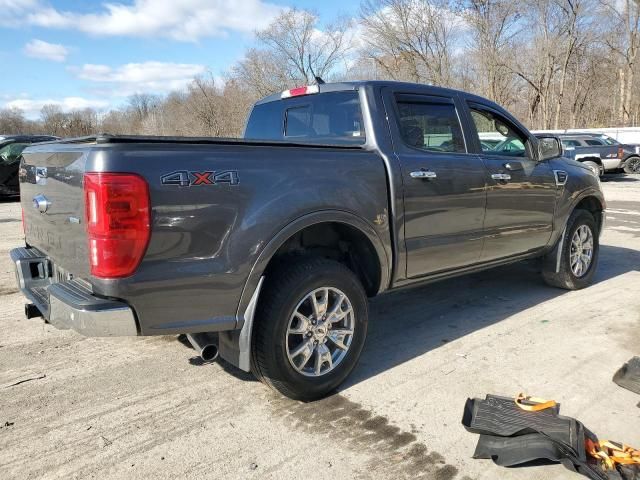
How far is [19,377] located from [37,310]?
589 millimetres

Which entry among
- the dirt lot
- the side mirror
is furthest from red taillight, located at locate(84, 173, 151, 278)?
the side mirror

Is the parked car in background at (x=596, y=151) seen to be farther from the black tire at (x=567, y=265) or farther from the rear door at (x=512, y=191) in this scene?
the rear door at (x=512, y=191)

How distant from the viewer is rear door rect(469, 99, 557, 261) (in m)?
4.43

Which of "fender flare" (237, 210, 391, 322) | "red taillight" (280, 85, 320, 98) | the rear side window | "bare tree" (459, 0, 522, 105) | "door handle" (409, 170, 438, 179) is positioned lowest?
"fender flare" (237, 210, 391, 322)

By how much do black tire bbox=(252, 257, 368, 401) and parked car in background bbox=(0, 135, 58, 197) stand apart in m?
12.7

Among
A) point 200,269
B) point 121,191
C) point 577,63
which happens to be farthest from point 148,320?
point 577,63

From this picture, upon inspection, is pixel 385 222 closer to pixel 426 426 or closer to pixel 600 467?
pixel 426 426

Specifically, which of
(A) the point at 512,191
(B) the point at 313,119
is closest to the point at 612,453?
(A) the point at 512,191

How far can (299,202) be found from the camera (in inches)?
121

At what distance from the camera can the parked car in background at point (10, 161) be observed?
13.8m

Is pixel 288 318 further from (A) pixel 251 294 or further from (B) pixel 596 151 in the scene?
(B) pixel 596 151

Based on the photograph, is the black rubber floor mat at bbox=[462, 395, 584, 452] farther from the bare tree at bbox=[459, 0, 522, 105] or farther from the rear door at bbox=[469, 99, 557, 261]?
the bare tree at bbox=[459, 0, 522, 105]

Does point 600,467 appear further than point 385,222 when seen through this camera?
No

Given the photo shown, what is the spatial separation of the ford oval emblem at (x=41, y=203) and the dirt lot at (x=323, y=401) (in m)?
1.17
